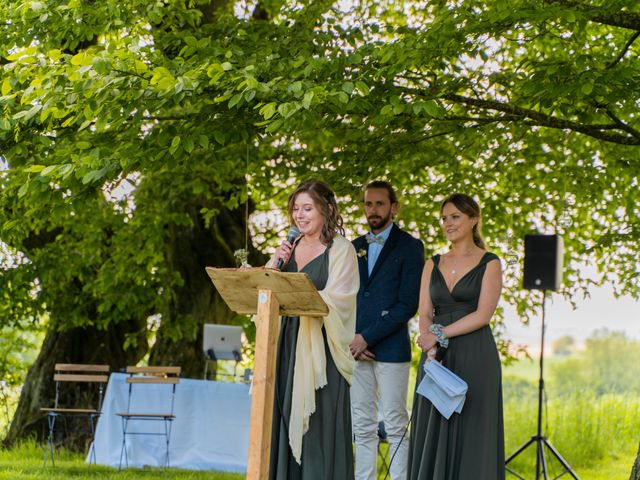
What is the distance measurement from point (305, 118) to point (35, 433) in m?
6.64

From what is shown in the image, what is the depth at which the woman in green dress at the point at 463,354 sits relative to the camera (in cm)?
484

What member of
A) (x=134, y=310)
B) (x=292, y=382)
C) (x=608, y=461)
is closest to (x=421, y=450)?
(x=292, y=382)

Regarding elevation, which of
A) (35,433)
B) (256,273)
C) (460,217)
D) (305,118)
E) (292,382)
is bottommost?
(35,433)

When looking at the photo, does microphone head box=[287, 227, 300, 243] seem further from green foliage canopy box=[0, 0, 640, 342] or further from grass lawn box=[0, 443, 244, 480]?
grass lawn box=[0, 443, 244, 480]

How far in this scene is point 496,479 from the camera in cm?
481

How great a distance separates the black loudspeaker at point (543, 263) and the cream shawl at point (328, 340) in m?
2.87

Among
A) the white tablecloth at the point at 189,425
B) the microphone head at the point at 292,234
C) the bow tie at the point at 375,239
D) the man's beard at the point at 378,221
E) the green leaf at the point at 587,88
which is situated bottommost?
the white tablecloth at the point at 189,425

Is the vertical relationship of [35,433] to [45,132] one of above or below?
below

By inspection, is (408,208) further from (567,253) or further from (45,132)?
(45,132)

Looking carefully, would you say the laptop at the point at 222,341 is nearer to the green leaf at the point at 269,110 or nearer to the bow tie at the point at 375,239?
the bow tie at the point at 375,239

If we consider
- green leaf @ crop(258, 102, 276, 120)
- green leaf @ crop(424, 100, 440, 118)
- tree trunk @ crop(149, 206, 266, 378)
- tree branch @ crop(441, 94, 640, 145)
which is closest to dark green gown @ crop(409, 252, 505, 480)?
green leaf @ crop(424, 100, 440, 118)

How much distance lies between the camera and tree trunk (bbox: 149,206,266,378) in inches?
390

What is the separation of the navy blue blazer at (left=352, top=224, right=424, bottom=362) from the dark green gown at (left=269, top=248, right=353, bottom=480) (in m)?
1.20

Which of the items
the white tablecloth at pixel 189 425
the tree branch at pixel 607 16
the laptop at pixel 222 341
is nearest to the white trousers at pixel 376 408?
the tree branch at pixel 607 16
